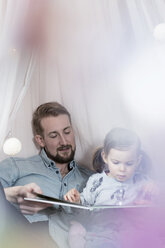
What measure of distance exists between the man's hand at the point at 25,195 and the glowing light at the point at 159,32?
2.49 feet

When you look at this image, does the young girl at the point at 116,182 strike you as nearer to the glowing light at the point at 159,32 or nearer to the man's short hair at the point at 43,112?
the man's short hair at the point at 43,112

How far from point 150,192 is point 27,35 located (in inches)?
31.3

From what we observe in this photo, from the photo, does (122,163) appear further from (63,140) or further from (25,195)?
(25,195)

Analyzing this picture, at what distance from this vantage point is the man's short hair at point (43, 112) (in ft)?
4.73

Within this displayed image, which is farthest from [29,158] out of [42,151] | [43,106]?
[43,106]

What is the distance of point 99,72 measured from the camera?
1479 mm

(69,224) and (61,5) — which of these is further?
(61,5)

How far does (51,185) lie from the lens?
140 cm

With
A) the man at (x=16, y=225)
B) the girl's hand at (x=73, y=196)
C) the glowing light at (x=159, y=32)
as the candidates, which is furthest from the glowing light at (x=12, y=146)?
Answer: the glowing light at (x=159, y=32)

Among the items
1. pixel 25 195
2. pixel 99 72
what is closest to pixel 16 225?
pixel 25 195

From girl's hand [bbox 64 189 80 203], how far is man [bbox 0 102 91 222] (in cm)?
2

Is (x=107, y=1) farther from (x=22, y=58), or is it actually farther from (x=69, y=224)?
(x=69, y=224)

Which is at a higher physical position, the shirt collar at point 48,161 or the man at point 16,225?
the shirt collar at point 48,161

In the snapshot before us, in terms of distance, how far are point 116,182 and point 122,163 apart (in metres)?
Answer: 0.08
